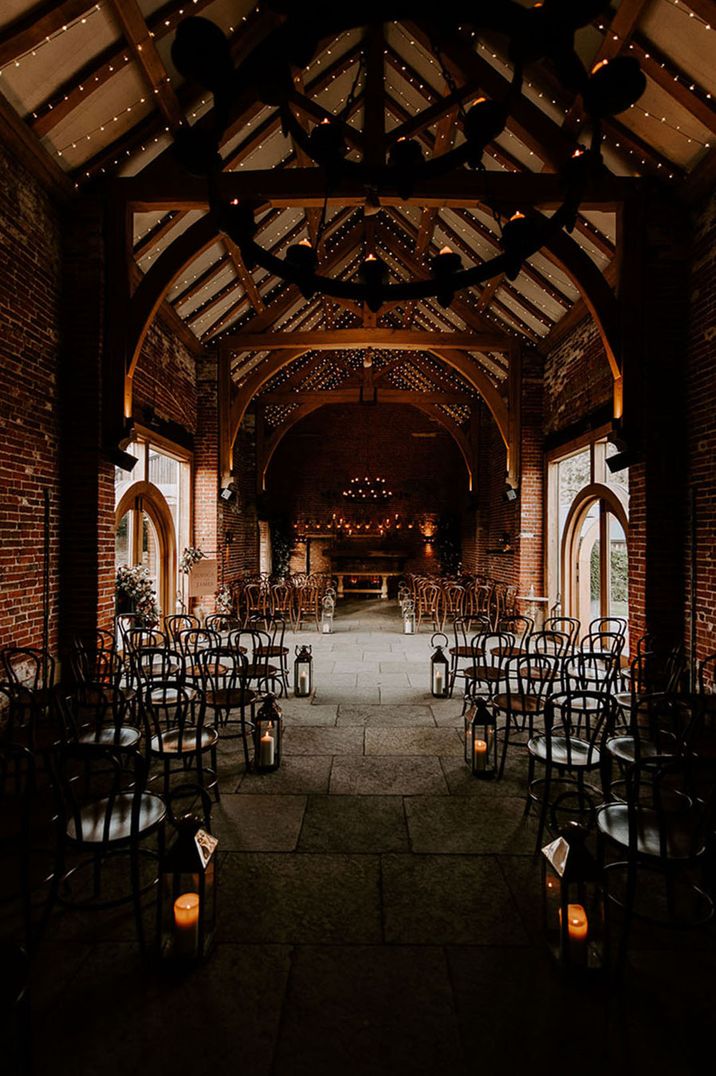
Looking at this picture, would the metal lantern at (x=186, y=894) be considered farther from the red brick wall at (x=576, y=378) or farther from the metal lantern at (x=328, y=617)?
the metal lantern at (x=328, y=617)

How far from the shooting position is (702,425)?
496cm

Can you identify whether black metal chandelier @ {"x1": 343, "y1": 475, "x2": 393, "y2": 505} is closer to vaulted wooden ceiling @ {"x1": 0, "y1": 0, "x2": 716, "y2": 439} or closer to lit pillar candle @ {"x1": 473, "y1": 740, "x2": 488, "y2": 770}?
vaulted wooden ceiling @ {"x1": 0, "y1": 0, "x2": 716, "y2": 439}

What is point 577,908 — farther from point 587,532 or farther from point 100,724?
point 587,532

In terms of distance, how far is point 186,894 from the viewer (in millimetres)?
2047

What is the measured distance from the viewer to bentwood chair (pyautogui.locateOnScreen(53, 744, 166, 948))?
2104mm

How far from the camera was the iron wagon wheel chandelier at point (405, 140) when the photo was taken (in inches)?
67.0

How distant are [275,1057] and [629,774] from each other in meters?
1.55

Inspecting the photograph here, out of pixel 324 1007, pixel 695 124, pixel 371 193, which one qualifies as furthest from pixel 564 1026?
pixel 695 124

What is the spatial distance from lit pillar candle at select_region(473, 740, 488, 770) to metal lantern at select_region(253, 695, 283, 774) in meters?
1.38

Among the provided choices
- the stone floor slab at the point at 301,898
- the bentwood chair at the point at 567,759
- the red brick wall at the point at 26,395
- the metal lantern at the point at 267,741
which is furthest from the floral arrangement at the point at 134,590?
the bentwood chair at the point at 567,759

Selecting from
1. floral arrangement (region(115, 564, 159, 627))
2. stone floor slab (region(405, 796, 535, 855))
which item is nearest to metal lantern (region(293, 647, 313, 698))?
floral arrangement (region(115, 564, 159, 627))

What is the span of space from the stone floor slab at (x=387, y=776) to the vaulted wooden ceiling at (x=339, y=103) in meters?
3.41

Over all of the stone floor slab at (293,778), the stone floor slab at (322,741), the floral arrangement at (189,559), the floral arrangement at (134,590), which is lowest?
the stone floor slab at (293,778)

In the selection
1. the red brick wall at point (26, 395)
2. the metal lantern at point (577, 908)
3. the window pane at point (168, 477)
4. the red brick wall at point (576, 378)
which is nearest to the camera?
the metal lantern at point (577, 908)
